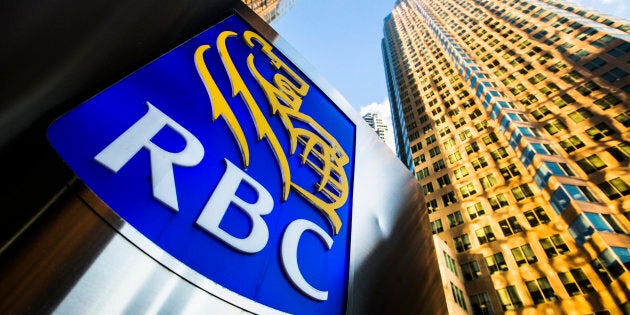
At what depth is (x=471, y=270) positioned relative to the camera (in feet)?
92.5

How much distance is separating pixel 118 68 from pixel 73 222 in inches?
83.9

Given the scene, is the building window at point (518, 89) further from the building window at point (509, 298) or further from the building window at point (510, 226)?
the building window at point (509, 298)

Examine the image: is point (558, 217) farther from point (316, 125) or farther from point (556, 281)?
point (316, 125)

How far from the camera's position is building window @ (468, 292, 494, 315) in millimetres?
24756

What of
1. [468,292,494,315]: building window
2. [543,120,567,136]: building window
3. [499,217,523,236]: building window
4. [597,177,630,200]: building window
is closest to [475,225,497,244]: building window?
[499,217,523,236]: building window

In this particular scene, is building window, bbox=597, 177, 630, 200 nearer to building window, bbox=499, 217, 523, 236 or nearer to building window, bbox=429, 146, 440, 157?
building window, bbox=499, 217, 523, 236

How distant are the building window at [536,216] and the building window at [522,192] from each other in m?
2.03

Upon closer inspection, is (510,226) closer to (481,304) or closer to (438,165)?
(481,304)

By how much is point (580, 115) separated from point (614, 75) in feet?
20.0

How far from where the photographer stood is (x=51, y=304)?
6.79ft

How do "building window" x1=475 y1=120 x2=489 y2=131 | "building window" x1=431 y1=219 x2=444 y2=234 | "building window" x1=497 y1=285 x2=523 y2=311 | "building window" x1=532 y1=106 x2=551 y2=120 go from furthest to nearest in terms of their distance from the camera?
"building window" x1=475 y1=120 x2=489 y2=131
"building window" x1=532 y1=106 x2=551 y2=120
"building window" x1=431 y1=219 x2=444 y2=234
"building window" x1=497 y1=285 x2=523 y2=311

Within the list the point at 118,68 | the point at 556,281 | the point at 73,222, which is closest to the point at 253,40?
the point at 118,68

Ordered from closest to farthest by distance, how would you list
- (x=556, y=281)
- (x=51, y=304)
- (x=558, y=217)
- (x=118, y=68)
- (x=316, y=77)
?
1. (x=51, y=304)
2. (x=118, y=68)
3. (x=316, y=77)
4. (x=556, y=281)
5. (x=558, y=217)

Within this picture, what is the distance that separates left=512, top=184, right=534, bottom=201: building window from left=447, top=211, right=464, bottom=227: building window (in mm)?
6167
